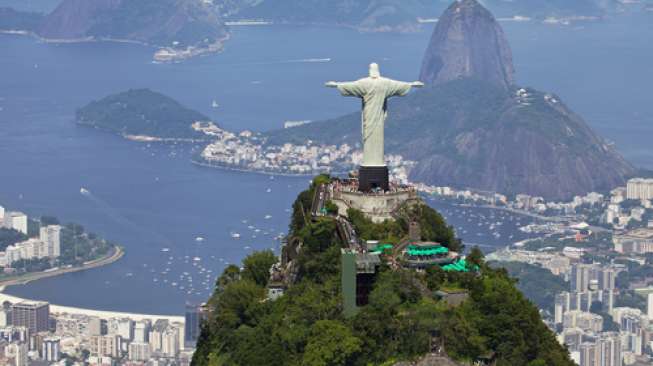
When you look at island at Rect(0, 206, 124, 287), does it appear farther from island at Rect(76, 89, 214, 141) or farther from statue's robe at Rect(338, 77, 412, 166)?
statue's robe at Rect(338, 77, 412, 166)

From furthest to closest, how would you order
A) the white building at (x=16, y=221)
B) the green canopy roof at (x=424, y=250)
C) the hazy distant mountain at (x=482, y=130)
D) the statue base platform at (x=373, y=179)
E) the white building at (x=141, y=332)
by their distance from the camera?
the hazy distant mountain at (x=482, y=130) < the white building at (x=16, y=221) < the white building at (x=141, y=332) < the statue base platform at (x=373, y=179) < the green canopy roof at (x=424, y=250)

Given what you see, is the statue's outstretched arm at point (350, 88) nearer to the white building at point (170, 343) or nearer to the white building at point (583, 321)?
the white building at point (170, 343)

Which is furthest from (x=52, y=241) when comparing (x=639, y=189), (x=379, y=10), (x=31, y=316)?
(x=379, y=10)

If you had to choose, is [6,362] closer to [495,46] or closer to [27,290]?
[27,290]

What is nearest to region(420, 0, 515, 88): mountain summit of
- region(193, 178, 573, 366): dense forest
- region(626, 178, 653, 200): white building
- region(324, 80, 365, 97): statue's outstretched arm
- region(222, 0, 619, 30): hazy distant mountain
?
region(626, 178, 653, 200): white building

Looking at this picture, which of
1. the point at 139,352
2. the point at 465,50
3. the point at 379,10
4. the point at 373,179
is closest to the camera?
the point at 373,179

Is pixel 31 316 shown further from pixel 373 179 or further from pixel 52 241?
pixel 373 179

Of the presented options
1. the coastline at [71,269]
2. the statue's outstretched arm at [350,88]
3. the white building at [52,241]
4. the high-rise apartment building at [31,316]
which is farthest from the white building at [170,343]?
the statue's outstretched arm at [350,88]
